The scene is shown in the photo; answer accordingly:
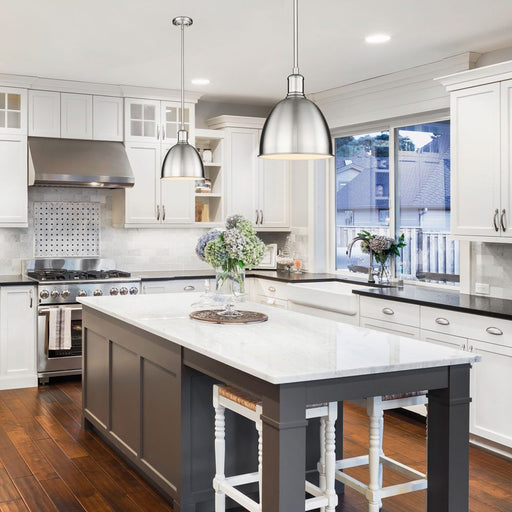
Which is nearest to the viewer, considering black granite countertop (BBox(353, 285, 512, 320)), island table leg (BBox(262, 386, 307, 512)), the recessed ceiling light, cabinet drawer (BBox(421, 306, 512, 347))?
island table leg (BBox(262, 386, 307, 512))

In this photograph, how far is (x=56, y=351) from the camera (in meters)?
6.00

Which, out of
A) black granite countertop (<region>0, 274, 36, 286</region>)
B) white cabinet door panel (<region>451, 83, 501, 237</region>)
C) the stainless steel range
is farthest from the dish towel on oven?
white cabinet door panel (<region>451, 83, 501, 237</region>)

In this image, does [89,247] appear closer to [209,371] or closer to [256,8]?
[256,8]

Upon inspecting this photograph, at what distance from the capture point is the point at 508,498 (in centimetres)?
355

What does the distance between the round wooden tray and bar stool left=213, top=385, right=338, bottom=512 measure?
610 millimetres

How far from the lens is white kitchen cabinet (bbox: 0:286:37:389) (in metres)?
5.83

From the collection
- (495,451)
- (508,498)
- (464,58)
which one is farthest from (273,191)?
(508,498)

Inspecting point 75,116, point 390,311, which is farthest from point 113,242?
point 390,311

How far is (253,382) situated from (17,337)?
3.91 meters

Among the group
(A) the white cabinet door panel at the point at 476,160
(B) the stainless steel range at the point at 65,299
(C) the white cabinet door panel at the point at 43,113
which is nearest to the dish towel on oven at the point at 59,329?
(B) the stainless steel range at the point at 65,299

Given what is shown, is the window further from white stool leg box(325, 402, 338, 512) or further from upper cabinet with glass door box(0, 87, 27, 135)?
upper cabinet with glass door box(0, 87, 27, 135)

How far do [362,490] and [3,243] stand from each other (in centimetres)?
452

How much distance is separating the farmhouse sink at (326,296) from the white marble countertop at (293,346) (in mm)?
1532

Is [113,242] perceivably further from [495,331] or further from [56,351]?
[495,331]
